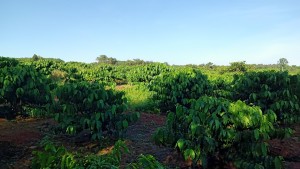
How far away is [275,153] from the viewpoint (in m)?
8.51

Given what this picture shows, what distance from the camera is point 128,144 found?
910cm

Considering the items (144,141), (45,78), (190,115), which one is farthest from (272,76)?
(45,78)

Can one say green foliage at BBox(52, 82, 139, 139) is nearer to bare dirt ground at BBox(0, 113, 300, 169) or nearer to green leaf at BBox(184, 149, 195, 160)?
bare dirt ground at BBox(0, 113, 300, 169)

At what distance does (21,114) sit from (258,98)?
8.51 m

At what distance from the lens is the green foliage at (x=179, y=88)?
12.6 metres

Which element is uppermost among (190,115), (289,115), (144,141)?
(190,115)

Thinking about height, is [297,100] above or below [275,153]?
above

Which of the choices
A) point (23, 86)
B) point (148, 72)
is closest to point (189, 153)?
point (23, 86)

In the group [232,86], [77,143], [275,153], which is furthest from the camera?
[232,86]

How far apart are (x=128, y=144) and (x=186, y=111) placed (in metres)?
3.11

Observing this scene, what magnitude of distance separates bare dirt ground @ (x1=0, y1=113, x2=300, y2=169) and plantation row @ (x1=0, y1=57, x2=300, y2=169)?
1.56ft

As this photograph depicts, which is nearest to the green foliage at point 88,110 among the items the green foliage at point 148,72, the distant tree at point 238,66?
the green foliage at point 148,72

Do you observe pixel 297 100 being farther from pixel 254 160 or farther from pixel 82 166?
pixel 82 166

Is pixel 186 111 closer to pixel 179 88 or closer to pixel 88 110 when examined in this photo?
pixel 88 110
